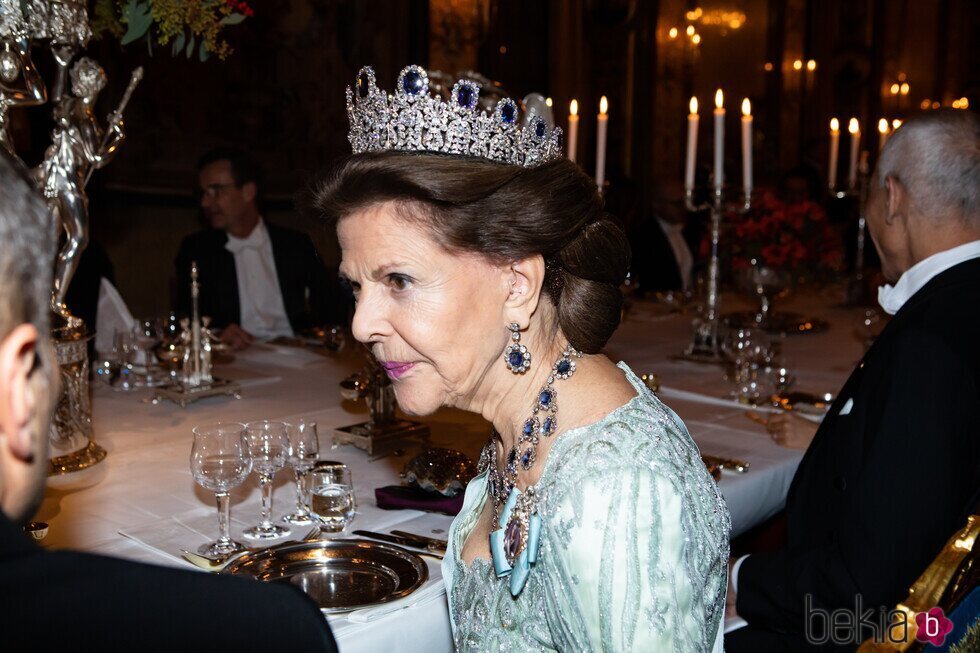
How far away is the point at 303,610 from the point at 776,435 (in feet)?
8.12

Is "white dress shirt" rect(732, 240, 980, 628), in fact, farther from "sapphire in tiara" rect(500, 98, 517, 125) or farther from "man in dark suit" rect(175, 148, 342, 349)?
"man in dark suit" rect(175, 148, 342, 349)

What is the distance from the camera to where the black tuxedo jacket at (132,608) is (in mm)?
713

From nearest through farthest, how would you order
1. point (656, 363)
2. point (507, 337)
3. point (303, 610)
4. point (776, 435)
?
point (303, 610), point (507, 337), point (776, 435), point (656, 363)

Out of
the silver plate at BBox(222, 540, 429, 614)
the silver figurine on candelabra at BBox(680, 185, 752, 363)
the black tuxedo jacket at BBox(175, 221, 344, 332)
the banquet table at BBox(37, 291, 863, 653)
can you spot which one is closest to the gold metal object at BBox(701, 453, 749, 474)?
the banquet table at BBox(37, 291, 863, 653)

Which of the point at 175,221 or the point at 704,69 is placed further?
the point at 704,69

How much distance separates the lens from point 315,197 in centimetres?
171

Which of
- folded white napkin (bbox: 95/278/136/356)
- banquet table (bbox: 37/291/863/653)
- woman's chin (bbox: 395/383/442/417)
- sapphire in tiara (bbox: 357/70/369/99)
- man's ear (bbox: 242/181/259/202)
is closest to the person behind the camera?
woman's chin (bbox: 395/383/442/417)

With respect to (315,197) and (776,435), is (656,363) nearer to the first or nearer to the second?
(776,435)

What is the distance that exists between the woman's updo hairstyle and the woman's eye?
0.28 feet

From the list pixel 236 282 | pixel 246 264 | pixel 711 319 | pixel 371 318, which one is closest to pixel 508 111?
pixel 371 318

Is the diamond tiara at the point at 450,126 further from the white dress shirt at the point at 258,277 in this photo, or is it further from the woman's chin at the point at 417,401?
the white dress shirt at the point at 258,277

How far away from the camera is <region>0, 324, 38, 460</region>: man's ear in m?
0.69

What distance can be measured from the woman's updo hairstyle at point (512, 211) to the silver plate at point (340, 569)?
0.59 meters

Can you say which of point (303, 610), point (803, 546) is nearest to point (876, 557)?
point (803, 546)
